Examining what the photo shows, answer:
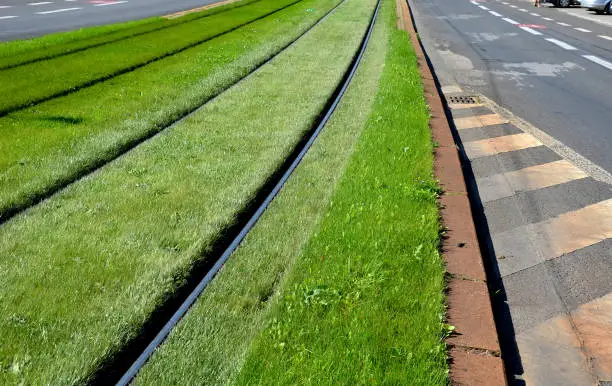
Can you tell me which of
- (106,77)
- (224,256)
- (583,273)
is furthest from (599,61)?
(224,256)

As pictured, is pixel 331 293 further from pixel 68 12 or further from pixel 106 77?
pixel 68 12

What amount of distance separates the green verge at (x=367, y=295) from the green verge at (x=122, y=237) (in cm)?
78

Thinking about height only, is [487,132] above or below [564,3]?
above

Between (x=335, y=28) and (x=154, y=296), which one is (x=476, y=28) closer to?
(x=335, y=28)

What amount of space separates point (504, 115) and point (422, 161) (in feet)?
11.4

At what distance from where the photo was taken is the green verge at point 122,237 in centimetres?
358

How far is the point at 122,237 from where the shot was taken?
485 centimetres

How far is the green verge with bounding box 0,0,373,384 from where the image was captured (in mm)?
3580

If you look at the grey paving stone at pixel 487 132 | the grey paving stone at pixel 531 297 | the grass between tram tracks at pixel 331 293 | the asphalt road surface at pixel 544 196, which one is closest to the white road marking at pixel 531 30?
the asphalt road surface at pixel 544 196

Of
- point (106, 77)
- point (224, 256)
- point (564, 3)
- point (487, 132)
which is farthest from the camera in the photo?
point (564, 3)

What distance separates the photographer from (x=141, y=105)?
9062 mm

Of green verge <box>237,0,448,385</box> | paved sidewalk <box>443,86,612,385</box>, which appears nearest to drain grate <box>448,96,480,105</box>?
paved sidewalk <box>443,86,612,385</box>

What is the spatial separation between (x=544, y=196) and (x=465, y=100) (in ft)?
15.5

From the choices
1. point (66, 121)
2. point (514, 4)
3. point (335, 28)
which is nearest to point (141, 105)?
point (66, 121)
